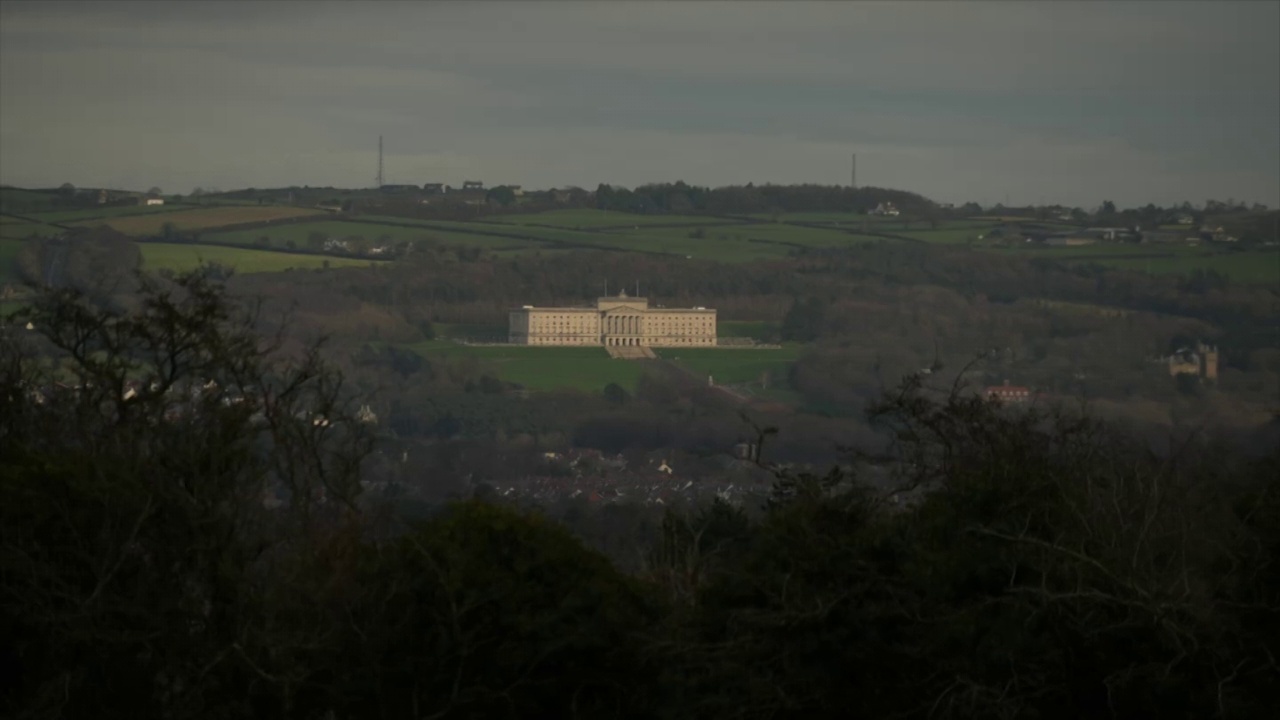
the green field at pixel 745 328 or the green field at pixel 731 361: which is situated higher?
the green field at pixel 745 328

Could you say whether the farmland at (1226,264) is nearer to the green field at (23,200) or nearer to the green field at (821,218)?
the green field at (821,218)

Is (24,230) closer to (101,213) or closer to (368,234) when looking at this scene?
(101,213)

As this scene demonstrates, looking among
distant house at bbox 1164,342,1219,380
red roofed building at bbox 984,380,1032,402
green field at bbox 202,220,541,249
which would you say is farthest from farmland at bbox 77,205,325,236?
distant house at bbox 1164,342,1219,380

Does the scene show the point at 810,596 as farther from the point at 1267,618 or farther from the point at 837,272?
the point at 837,272

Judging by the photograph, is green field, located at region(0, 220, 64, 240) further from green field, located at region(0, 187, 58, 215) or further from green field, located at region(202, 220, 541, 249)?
green field, located at region(202, 220, 541, 249)

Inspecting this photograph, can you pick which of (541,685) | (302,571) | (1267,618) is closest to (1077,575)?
(1267,618)

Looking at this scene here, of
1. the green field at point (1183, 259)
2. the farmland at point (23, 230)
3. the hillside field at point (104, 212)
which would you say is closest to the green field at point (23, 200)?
the hillside field at point (104, 212)
